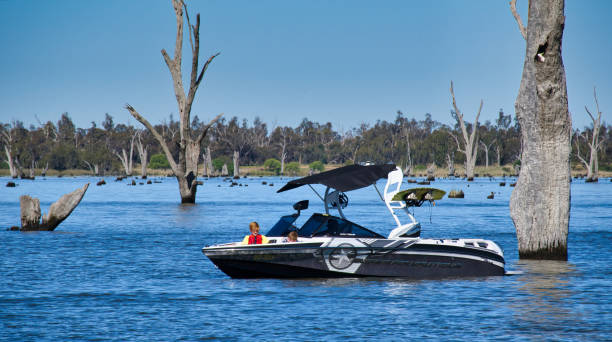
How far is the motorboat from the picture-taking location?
702 inches

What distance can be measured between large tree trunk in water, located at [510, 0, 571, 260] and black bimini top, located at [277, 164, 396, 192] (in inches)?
144

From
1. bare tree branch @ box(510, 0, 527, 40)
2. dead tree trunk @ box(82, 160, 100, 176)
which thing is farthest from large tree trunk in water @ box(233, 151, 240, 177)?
bare tree branch @ box(510, 0, 527, 40)

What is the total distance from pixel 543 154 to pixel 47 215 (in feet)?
72.4

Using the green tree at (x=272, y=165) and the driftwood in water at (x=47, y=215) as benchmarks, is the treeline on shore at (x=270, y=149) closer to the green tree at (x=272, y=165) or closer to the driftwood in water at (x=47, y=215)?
the green tree at (x=272, y=165)

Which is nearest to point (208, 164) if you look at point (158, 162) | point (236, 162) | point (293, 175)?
point (236, 162)

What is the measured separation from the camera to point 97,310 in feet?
50.6

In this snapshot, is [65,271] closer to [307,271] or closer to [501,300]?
→ [307,271]

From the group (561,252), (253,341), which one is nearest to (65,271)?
(253,341)

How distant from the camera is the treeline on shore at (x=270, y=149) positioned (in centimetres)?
16700

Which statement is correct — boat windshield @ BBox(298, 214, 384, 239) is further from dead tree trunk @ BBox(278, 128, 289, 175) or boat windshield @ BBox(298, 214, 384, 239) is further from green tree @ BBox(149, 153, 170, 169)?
green tree @ BBox(149, 153, 170, 169)

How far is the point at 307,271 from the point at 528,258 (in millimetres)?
5617

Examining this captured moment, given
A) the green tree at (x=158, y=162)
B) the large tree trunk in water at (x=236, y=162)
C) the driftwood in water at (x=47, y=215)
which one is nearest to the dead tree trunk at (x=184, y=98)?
the driftwood in water at (x=47, y=215)

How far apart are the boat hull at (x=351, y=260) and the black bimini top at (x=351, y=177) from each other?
1360 mm

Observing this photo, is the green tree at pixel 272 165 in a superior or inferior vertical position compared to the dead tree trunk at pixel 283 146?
inferior
